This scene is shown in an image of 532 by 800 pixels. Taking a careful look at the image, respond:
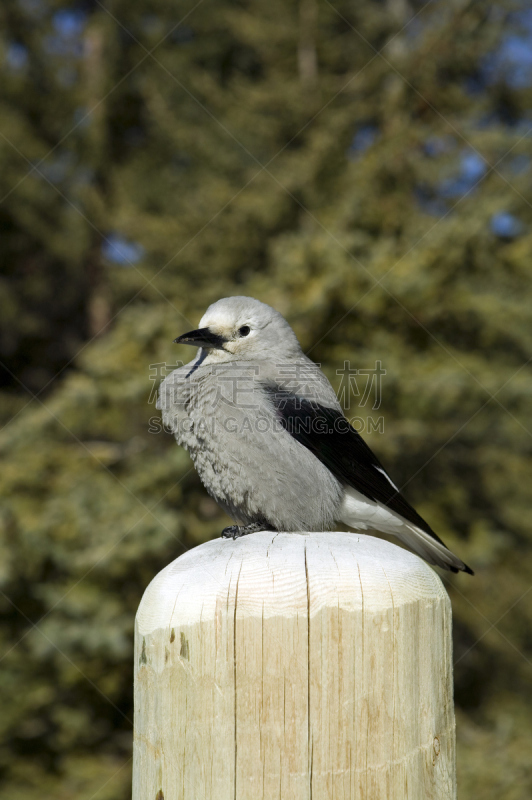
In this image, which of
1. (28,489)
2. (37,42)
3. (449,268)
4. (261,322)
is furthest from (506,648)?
(37,42)

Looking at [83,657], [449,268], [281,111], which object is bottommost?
[83,657]

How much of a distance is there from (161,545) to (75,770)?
9.61ft

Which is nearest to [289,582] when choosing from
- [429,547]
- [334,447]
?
[334,447]

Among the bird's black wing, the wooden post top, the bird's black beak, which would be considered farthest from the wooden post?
the bird's black beak

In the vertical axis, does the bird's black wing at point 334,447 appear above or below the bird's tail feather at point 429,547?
above

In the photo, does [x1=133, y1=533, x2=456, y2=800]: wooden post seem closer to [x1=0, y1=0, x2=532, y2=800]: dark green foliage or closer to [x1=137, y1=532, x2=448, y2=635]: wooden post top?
[x1=137, y1=532, x2=448, y2=635]: wooden post top

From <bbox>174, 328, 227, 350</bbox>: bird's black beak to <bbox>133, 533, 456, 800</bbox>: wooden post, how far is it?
182cm

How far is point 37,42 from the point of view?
34.0ft

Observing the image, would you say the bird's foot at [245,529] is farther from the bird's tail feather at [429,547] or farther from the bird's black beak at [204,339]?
the bird's black beak at [204,339]

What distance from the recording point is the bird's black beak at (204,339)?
3.16 m

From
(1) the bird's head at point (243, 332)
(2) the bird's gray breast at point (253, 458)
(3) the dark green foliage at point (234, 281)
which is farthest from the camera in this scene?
(3) the dark green foliage at point (234, 281)

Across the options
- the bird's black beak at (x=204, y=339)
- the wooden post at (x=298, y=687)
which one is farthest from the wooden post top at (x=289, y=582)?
the bird's black beak at (x=204, y=339)

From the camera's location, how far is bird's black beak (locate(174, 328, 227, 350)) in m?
3.16

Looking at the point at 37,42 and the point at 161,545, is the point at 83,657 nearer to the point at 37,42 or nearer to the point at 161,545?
the point at 161,545
